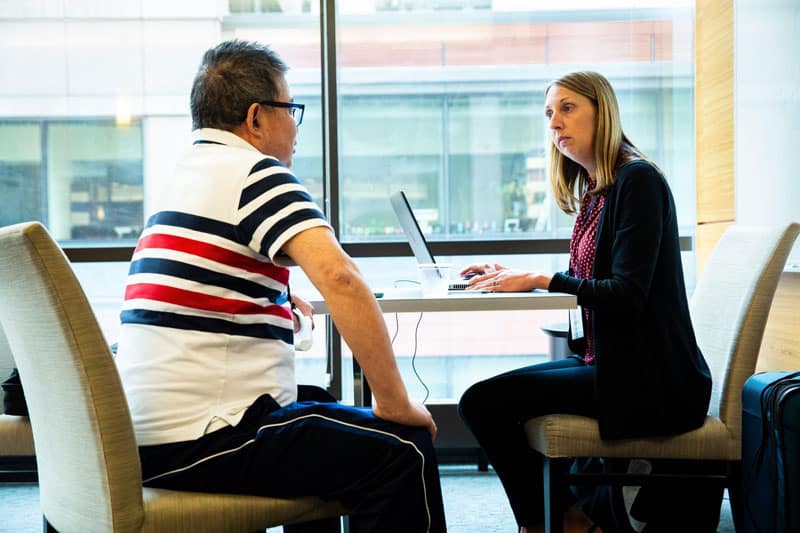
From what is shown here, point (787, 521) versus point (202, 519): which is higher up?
point (202, 519)

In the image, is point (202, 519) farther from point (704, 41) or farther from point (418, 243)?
point (704, 41)

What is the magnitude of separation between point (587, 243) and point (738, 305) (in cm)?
39

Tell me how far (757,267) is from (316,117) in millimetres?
2037

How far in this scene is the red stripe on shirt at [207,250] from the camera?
1.33m

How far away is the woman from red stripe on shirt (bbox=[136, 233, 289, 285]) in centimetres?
81

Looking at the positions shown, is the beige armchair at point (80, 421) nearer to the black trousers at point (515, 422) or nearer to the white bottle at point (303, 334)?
the white bottle at point (303, 334)

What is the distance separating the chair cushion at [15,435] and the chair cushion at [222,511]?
2.80 ft

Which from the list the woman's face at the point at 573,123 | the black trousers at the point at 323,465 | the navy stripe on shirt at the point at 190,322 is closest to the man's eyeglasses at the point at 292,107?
the navy stripe on shirt at the point at 190,322

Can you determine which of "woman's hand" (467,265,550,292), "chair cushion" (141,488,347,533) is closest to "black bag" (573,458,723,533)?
"woman's hand" (467,265,550,292)

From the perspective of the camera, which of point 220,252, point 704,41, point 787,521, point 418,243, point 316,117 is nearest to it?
point 220,252

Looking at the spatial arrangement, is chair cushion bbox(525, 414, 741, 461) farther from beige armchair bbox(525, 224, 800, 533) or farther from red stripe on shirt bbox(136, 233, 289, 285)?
red stripe on shirt bbox(136, 233, 289, 285)

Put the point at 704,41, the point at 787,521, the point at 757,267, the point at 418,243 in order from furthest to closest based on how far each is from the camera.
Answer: the point at 704,41 → the point at 418,243 → the point at 757,267 → the point at 787,521

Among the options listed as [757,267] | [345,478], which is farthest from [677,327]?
[345,478]

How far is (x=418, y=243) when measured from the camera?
2.34 m
